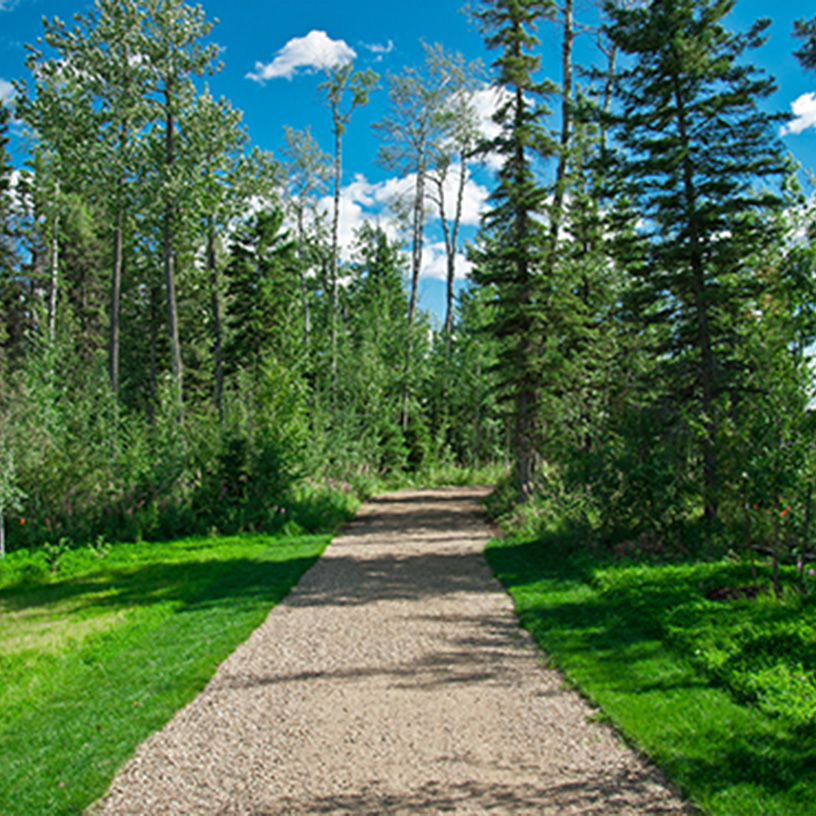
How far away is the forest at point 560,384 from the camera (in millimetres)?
5957

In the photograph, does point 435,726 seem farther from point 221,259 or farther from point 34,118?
point 221,259

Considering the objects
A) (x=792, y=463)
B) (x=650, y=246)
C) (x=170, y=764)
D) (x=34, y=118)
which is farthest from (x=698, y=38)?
(x=34, y=118)

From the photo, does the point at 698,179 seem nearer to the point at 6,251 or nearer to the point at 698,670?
the point at 698,670

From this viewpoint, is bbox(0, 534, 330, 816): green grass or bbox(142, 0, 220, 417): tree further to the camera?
bbox(142, 0, 220, 417): tree

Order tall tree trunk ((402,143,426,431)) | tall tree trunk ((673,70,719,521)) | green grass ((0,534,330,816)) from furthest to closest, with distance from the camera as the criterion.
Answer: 1. tall tree trunk ((402,143,426,431))
2. tall tree trunk ((673,70,719,521))
3. green grass ((0,534,330,816))

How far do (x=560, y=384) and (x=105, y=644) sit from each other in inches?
353

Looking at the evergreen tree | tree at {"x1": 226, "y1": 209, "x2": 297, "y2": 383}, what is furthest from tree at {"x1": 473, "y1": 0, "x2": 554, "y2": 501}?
the evergreen tree

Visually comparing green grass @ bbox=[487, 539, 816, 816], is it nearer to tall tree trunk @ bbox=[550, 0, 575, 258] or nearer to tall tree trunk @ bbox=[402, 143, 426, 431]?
tall tree trunk @ bbox=[550, 0, 575, 258]

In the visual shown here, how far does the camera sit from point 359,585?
7797 mm

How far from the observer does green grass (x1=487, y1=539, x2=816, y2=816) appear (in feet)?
10.8

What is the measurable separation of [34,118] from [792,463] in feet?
60.0

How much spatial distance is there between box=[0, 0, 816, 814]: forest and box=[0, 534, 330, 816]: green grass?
0.18 m

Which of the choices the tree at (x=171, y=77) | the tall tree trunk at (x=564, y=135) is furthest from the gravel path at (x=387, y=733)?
the tree at (x=171, y=77)

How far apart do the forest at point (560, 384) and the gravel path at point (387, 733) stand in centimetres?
36
